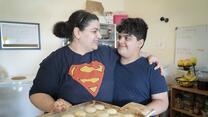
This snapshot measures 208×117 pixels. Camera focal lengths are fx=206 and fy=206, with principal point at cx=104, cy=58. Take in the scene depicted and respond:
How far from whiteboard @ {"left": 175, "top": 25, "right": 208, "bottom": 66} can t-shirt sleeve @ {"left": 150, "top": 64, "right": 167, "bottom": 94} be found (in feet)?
5.77

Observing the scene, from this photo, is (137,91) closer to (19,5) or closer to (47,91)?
(47,91)

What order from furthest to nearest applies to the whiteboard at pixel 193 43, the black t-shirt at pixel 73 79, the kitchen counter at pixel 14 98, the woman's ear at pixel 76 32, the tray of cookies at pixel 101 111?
the whiteboard at pixel 193 43, the kitchen counter at pixel 14 98, the woman's ear at pixel 76 32, the black t-shirt at pixel 73 79, the tray of cookies at pixel 101 111

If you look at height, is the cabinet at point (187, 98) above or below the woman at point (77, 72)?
below

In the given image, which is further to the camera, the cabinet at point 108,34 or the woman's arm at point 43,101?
the cabinet at point 108,34

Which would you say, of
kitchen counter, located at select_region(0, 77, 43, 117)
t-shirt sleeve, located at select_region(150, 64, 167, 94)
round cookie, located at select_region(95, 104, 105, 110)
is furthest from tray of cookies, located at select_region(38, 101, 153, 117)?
kitchen counter, located at select_region(0, 77, 43, 117)

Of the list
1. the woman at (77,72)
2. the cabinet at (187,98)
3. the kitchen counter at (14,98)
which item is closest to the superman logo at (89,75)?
the woman at (77,72)

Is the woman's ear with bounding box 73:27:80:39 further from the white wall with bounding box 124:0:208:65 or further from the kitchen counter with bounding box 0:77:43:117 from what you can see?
the white wall with bounding box 124:0:208:65

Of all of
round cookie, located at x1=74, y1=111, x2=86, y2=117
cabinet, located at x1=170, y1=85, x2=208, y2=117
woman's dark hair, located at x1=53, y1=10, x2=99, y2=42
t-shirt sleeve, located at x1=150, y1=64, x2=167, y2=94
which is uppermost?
woman's dark hair, located at x1=53, y1=10, x2=99, y2=42

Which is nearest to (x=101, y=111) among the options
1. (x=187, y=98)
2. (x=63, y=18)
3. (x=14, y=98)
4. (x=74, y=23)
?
(x=74, y=23)

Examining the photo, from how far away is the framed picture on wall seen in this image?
9.06ft

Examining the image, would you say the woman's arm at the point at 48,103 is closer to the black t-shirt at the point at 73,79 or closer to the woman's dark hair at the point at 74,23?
the black t-shirt at the point at 73,79

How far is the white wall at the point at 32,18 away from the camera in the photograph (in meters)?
2.79

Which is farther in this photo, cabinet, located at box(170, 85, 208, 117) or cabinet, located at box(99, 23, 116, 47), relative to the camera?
cabinet, located at box(99, 23, 116, 47)

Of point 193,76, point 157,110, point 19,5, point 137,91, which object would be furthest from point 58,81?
point 19,5
